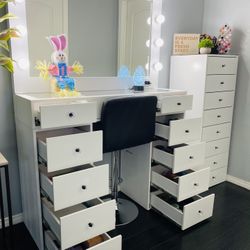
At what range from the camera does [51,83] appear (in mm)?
1768

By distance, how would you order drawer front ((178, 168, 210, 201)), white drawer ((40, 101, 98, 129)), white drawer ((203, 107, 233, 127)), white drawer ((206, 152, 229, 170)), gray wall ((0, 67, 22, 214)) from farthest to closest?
white drawer ((206, 152, 229, 170))
white drawer ((203, 107, 233, 127))
drawer front ((178, 168, 210, 201))
gray wall ((0, 67, 22, 214))
white drawer ((40, 101, 98, 129))

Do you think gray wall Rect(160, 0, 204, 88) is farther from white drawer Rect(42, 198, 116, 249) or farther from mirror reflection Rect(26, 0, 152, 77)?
white drawer Rect(42, 198, 116, 249)

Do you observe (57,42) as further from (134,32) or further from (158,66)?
(158,66)

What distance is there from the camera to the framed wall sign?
2.42 meters

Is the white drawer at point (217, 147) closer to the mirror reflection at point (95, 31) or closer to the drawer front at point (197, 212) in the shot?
the drawer front at point (197, 212)

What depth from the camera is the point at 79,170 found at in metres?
1.56

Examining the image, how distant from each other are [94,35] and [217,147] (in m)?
1.52

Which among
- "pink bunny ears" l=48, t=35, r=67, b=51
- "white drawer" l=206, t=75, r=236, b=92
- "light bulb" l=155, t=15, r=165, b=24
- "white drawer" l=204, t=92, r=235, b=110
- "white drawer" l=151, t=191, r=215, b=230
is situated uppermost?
"light bulb" l=155, t=15, r=165, b=24

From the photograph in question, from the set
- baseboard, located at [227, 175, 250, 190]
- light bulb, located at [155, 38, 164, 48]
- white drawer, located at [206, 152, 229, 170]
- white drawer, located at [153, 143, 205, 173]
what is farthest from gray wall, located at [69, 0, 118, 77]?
baseboard, located at [227, 175, 250, 190]

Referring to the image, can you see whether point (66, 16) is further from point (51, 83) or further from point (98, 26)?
point (51, 83)

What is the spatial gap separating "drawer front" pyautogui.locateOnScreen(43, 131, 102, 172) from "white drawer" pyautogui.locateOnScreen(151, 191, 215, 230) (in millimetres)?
740

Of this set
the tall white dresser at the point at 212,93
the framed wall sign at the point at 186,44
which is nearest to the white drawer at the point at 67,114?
the tall white dresser at the point at 212,93

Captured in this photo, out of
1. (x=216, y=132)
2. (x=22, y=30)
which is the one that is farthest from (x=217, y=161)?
(x=22, y=30)

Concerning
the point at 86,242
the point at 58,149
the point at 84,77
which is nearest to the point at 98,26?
the point at 84,77
